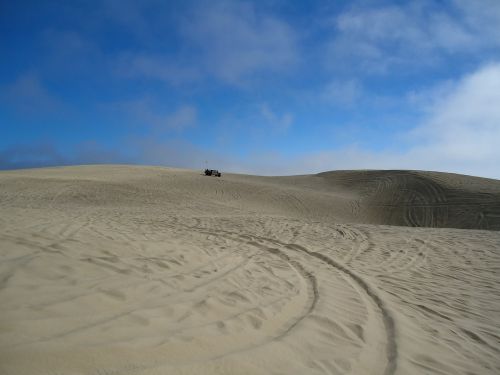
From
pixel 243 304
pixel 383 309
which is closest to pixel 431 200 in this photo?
pixel 383 309

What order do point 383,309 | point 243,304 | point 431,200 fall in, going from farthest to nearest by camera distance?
point 431,200
point 383,309
point 243,304

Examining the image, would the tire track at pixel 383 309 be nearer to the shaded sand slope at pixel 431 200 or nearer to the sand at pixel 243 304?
the sand at pixel 243 304

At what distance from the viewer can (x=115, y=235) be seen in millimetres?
7211

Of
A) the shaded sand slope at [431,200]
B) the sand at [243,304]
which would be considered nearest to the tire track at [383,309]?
the sand at [243,304]

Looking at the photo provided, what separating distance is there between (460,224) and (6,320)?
71.4 ft

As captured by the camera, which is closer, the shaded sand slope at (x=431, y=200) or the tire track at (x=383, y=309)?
the tire track at (x=383, y=309)

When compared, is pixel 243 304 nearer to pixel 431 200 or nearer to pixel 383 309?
pixel 383 309

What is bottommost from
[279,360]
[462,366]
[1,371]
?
[462,366]

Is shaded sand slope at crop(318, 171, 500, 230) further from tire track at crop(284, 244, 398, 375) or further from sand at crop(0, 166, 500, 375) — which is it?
tire track at crop(284, 244, 398, 375)


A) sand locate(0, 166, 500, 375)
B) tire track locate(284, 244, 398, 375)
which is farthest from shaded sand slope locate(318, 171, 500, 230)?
tire track locate(284, 244, 398, 375)

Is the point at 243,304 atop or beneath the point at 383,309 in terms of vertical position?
atop

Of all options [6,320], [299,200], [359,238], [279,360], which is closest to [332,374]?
[279,360]

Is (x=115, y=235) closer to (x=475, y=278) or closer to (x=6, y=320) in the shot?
(x=6, y=320)

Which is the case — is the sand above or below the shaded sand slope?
below
